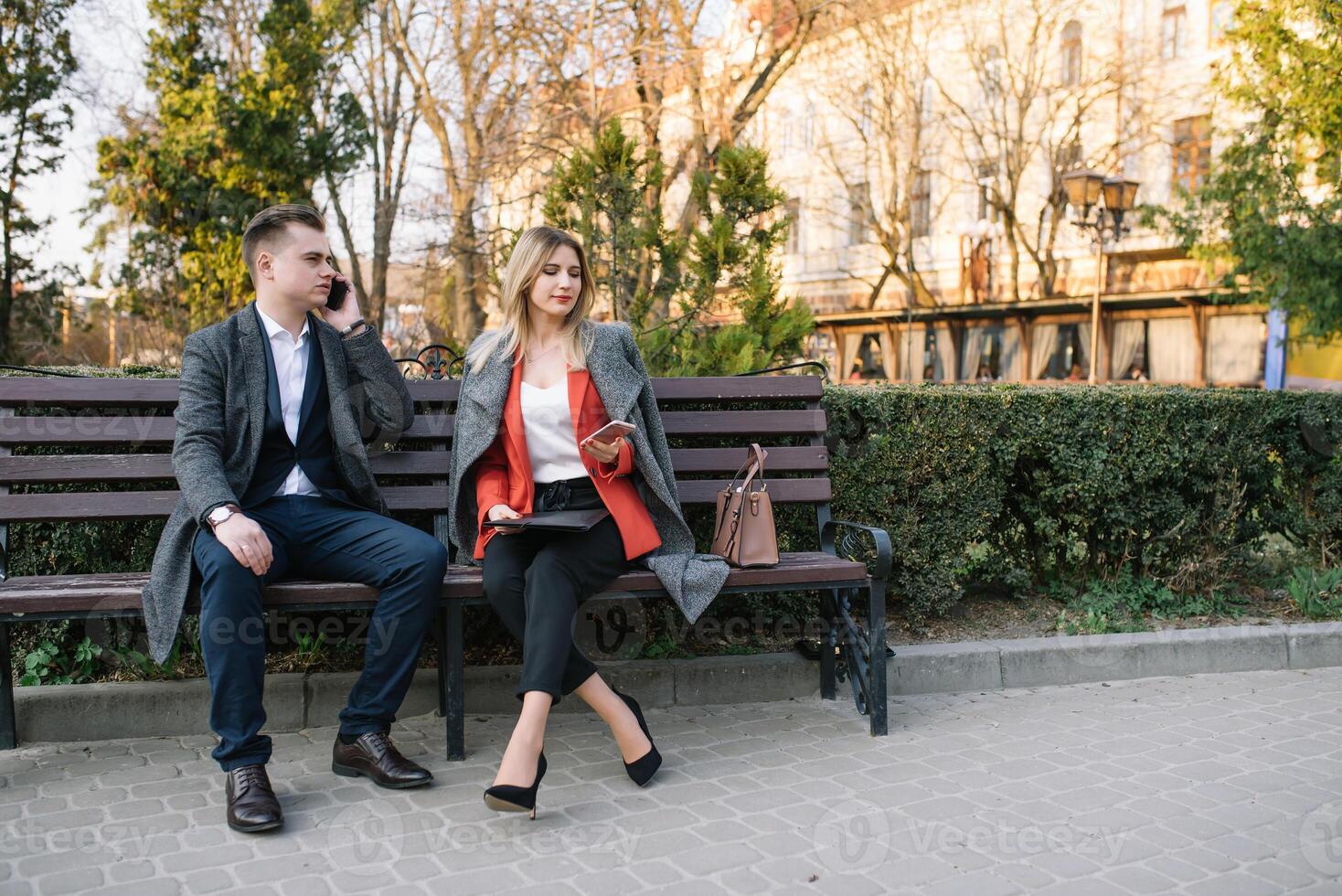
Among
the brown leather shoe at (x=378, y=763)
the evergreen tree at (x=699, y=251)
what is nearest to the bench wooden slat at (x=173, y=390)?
the brown leather shoe at (x=378, y=763)

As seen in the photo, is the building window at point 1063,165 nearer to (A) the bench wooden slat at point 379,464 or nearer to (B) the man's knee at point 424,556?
(A) the bench wooden slat at point 379,464

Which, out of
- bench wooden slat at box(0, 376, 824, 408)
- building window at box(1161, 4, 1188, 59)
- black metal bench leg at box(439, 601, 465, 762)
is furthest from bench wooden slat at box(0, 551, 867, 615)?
building window at box(1161, 4, 1188, 59)

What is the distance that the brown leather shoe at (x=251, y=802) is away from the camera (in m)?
3.19

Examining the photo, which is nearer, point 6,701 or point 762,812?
point 762,812

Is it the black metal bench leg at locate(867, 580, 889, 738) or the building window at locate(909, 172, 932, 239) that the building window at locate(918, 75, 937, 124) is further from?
the black metal bench leg at locate(867, 580, 889, 738)

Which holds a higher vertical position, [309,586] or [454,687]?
[309,586]

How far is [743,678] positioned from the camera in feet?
15.2

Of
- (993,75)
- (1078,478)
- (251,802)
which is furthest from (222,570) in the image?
(993,75)

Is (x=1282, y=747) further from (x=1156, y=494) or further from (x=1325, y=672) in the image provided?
(x=1156, y=494)

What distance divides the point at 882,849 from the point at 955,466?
232 centimetres

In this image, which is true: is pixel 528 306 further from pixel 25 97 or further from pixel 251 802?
pixel 25 97

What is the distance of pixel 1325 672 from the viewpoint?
5105 mm

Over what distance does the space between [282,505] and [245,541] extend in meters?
0.47

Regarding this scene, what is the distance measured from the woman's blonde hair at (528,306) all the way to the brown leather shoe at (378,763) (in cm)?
137
